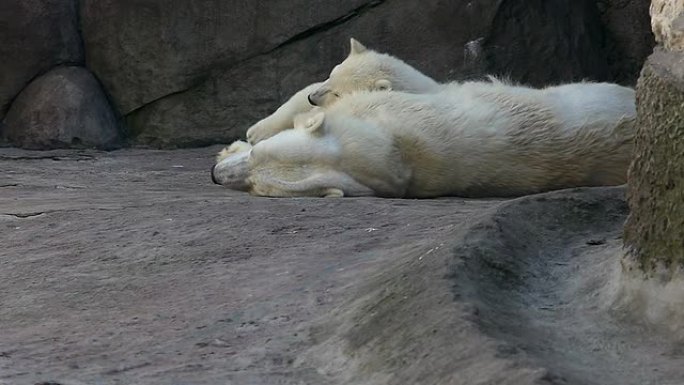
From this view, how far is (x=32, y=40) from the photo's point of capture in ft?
27.7

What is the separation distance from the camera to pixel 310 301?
3387 mm

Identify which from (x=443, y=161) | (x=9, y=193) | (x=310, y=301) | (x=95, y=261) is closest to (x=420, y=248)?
(x=310, y=301)

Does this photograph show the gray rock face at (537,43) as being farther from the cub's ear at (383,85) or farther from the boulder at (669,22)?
the boulder at (669,22)

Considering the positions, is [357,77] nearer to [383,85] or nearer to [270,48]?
[383,85]

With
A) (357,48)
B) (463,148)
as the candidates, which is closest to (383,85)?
(357,48)

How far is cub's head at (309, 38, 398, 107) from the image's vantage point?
6.40 metres

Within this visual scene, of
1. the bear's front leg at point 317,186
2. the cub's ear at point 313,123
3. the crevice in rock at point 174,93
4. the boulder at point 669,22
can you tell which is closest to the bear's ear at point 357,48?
the cub's ear at point 313,123

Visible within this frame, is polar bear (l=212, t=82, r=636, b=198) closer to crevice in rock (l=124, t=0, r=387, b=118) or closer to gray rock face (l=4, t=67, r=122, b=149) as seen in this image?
crevice in rock (l=124, t=0, r=387, b=118)

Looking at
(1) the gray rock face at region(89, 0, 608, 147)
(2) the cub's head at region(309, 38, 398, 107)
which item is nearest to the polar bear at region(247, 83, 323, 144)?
(2) the cub's head at region(309, 38, 398, 107)

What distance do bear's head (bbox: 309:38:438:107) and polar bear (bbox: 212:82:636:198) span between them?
0.54m

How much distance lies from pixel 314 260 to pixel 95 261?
0.83 metres

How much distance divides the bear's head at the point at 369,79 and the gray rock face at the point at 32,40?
2.73 metres

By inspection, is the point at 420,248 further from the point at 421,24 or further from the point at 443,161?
the point at 421,24

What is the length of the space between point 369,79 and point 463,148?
100cm
